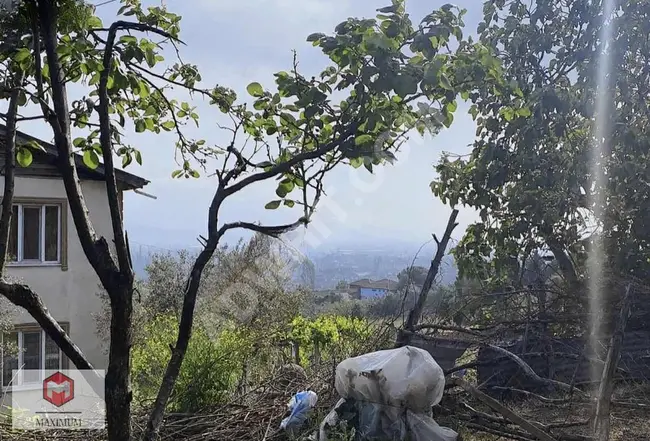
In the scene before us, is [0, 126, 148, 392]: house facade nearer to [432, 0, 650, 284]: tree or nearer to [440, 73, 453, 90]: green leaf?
[432, 0, 650, 284]: tree

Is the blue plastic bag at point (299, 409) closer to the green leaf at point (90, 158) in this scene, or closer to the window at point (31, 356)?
the green leaf at point (90, 158)

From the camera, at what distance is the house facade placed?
33.0 feet

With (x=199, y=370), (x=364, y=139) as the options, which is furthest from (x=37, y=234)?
(x=364, y=139)

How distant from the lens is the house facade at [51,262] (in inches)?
396

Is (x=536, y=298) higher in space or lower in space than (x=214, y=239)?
lower

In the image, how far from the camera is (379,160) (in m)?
2.13

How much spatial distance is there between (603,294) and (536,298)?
24.9 inches

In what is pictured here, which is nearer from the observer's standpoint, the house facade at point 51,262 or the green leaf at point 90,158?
the green leaf at point 90,158

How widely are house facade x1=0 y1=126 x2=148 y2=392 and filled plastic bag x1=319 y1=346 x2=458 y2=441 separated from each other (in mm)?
7204

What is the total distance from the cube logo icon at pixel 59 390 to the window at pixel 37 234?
154 inches

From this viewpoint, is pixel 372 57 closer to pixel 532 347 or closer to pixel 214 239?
pixel 214 239

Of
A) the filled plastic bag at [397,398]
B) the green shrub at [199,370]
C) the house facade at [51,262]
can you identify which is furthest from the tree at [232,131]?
the house facade at [51,262]

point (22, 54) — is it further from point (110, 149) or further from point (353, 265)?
point (353, 265)

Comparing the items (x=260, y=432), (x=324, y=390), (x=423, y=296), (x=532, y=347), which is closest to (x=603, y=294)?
(x=532, y=347)
